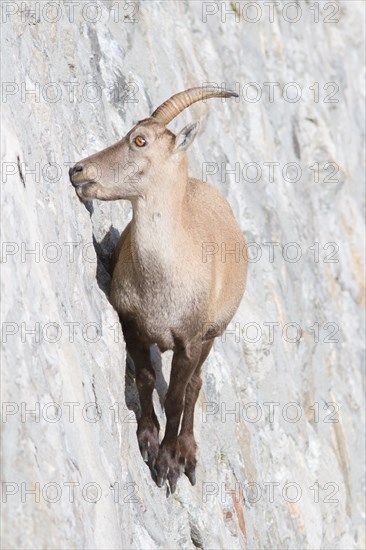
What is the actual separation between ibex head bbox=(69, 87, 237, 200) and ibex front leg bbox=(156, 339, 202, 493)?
1222 millimetres

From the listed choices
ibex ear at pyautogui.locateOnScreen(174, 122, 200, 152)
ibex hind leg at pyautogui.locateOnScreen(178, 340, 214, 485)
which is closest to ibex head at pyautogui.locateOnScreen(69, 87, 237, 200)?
ibex ear at pyautogui.locateOnScreen(174, 122, 200, 152)

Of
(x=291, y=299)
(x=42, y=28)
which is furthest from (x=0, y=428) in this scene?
(x=291, y=299)

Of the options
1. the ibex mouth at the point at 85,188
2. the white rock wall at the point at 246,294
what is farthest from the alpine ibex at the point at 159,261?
the white rock wall at the point at 246,294

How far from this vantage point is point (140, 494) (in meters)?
8.05

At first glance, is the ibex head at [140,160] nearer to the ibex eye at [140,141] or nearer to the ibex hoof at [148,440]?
the ibex eye at [140,141]

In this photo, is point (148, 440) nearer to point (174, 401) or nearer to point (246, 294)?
point (174, 401)

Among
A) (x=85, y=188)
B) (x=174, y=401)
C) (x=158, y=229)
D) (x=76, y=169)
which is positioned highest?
(x=76, y=169)

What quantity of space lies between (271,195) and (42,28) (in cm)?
540

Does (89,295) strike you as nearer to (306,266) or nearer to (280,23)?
(306,266)

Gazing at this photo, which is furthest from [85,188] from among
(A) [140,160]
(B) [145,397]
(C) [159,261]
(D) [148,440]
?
(D) [148,440]

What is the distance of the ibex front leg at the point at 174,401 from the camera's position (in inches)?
334

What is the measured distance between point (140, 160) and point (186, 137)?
38 centimetres

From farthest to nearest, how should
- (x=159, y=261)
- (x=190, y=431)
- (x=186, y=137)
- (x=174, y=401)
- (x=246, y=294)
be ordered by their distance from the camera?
(x=246, y=294), (x=190, y=431), (x=174, y=401), (x=186, y=137), (x=159, y=261)

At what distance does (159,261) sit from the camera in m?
8.21
